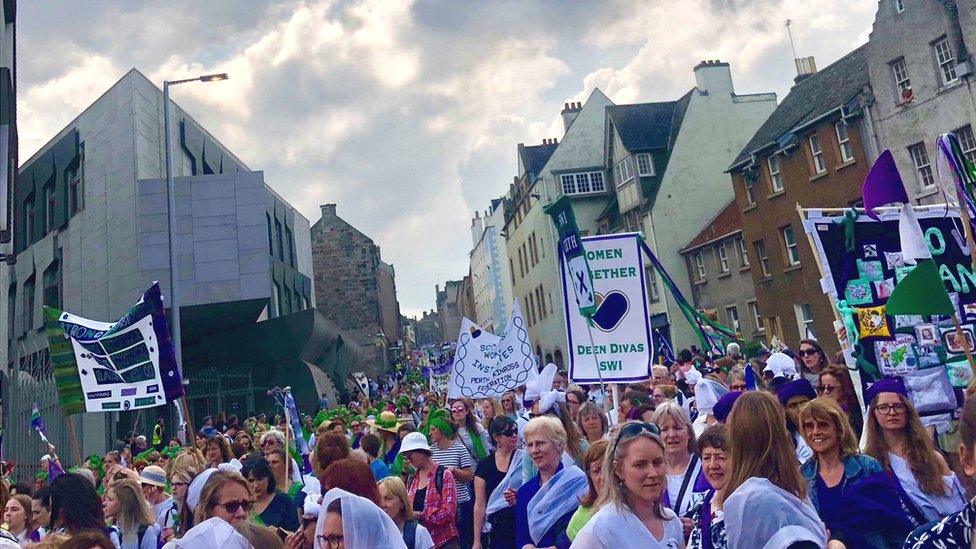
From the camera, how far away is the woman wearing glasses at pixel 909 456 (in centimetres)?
387

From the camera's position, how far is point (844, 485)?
12.6 ft

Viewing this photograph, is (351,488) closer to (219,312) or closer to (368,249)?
(219,312)

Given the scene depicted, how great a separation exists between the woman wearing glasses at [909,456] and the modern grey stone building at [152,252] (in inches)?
1095

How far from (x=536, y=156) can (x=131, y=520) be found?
4998 cm

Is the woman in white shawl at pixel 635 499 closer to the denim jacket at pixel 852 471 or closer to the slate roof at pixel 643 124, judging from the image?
the denim jacket at pixel 852 471

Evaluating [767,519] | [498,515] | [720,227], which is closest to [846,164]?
[720,227]

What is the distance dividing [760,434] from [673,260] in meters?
34.5

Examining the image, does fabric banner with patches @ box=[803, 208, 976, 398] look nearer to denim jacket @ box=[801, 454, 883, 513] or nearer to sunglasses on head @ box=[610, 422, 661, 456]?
denim jacket @ box=[801, 454, 883, 513]

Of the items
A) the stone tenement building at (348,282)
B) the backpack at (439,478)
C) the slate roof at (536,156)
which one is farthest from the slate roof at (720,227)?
the stone tenement building at (348,282)

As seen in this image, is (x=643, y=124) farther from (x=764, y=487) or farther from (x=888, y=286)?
(x=764, y=487)

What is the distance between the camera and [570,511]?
4.89 m

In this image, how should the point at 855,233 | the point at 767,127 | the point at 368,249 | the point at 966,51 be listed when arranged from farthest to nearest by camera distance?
the point at 368,249
the point at 767,127
the point at 966,51
the point at 855,233

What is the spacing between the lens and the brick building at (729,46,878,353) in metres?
26.6

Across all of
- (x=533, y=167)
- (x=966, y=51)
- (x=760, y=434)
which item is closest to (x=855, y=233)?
(x=760, y=434)
